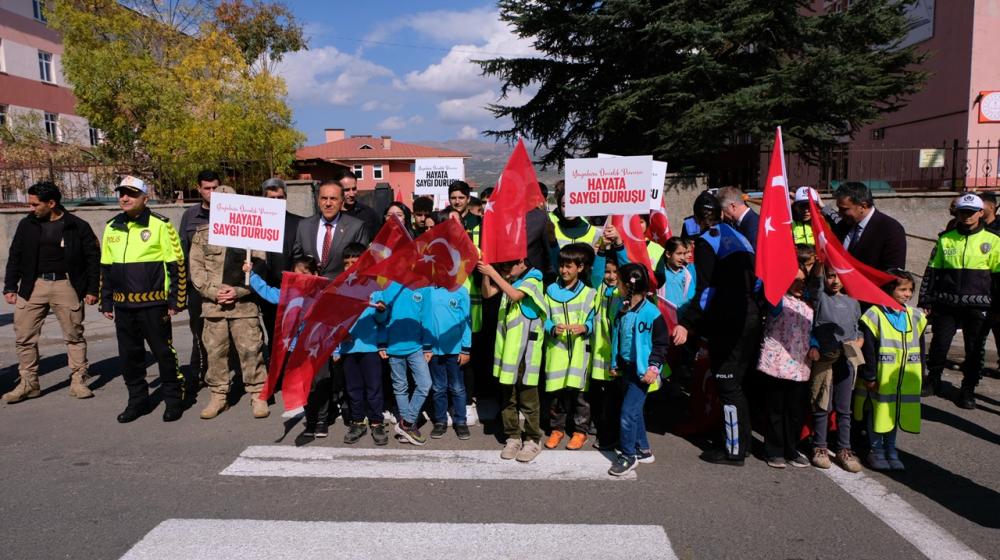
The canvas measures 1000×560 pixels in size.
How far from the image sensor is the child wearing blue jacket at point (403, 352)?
17.2 feet

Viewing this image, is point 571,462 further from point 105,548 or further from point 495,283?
point 105,548

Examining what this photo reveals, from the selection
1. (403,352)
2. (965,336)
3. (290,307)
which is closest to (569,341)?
(403,352)

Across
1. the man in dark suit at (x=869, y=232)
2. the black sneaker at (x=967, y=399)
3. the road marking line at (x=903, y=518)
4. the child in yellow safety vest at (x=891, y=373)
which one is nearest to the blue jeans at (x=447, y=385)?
the road marking line at (x=903, y=518)

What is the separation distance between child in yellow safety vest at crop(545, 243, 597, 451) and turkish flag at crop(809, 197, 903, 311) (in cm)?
161

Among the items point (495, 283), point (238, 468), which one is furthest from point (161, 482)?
point (495, 283)

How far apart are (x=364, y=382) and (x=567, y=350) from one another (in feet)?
5.50

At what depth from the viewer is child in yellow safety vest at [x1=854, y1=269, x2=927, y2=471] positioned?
15.1ft

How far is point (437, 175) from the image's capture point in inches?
353

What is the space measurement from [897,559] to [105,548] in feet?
13.7

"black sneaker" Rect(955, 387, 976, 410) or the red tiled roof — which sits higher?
the red tiled roof

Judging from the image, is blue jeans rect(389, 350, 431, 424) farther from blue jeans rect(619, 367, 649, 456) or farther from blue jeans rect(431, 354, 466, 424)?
blue jeans rect(619, 367, 649, 456)

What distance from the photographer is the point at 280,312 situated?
5090mm

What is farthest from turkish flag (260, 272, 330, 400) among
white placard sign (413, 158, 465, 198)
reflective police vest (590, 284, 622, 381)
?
white placard sign (413, 158, 465, 198)

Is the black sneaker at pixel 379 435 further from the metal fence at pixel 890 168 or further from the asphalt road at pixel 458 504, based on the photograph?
the metal fence at pixel 890 168
